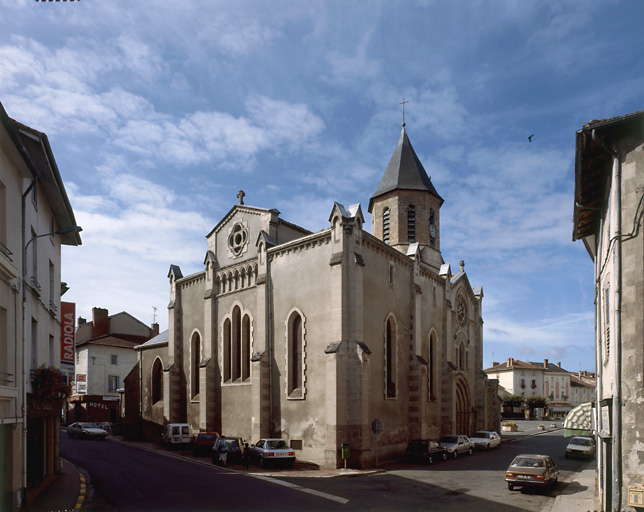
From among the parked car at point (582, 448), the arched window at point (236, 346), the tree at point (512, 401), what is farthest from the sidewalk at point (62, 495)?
the tree at point (512, 401)

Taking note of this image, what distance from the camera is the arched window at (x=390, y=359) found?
2838 cm

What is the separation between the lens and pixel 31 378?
15.8 meters

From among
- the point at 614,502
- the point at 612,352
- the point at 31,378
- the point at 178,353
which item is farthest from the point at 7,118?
the point at 178,353

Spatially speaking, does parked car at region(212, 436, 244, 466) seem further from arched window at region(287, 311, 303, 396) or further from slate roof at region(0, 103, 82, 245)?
slate roof at region(0, 103, 82, 245)

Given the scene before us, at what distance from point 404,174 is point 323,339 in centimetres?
1867

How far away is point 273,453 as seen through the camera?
2333cm

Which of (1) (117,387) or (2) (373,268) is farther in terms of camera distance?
(1) (117,387)

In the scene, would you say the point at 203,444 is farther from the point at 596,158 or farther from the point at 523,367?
the point at 523,367

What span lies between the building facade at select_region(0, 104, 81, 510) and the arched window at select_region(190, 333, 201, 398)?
553 inches

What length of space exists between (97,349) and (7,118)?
43.4 meters

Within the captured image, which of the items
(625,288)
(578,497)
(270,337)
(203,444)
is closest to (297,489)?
(578,497)

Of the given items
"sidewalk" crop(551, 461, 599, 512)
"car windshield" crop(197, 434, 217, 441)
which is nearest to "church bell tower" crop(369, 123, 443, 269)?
A: "car windshield" crop(197, 434, 217, 441)

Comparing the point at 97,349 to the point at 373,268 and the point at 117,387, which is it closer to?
the point at 117,387

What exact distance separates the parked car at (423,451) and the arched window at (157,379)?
1856cm
